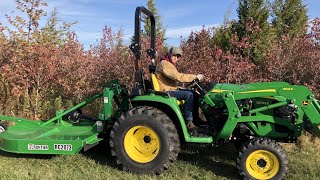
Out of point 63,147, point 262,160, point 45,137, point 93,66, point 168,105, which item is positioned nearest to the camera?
point 262,160

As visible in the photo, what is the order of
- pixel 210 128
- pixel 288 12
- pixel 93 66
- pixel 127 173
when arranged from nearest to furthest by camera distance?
pixel 127 173
pixel 210 128
pixel 93 66
pixel 288 12

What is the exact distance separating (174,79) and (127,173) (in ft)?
5.18

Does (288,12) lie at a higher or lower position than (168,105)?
higher

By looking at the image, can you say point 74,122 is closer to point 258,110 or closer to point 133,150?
point 133,150

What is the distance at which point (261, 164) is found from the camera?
5078mm

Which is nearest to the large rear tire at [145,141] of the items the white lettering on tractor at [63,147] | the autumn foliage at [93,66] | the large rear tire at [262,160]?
the white lettering on tractor at [63,147]

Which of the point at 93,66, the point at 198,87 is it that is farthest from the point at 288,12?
the point at 198,87

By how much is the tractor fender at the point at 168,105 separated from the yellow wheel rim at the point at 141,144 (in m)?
0.41

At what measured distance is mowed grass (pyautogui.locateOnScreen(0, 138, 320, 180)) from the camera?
17.0ft

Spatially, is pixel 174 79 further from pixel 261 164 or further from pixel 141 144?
pixel 261 164

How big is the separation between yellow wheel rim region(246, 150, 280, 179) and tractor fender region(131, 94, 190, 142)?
94 centimetres

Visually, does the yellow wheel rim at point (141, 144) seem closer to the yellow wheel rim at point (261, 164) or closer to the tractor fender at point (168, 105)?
the tractor fender at point (168, 105)

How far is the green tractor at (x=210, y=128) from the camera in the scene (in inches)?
199

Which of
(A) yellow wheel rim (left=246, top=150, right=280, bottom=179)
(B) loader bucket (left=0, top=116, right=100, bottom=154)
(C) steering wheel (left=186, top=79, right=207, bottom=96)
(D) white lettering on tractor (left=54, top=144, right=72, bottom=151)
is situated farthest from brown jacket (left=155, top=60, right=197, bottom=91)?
(D) white lettering on tractor (left=54, top=144, right=72, bottom=151)
